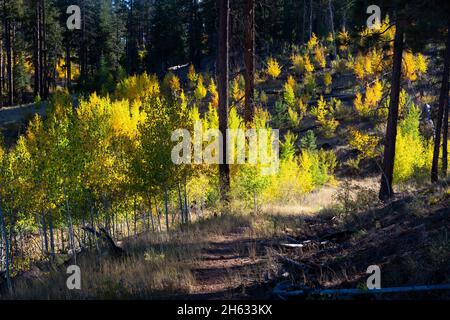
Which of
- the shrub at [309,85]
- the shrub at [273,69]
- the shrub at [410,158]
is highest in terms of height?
the shrub at [273,69]

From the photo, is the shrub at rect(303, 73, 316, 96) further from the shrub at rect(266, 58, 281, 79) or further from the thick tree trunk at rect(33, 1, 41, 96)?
the thick tree trunk at rect(33, 1, 41, 96)

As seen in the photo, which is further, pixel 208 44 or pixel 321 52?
pixel 208 44

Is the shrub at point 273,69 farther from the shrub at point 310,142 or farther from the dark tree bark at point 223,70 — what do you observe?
the dark tree bark at point 223,70

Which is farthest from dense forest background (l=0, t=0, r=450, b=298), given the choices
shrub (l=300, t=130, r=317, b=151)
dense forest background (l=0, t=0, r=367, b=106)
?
dense forest background (l=0, t=0, r=367, b=106)

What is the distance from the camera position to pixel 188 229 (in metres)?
11.8

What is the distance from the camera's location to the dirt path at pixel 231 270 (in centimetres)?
634

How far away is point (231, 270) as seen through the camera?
7.52 m

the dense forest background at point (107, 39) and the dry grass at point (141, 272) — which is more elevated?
the dense forest background at point (107, 39)

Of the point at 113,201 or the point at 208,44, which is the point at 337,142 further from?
the point at 208,44

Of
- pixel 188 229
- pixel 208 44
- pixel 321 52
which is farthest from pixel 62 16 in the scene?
pixel 188 229

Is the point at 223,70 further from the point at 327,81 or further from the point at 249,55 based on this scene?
the point at 327,81

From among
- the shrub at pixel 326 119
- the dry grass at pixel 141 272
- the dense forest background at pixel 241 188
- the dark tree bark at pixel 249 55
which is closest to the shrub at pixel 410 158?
the dense forest background at pixel 241 188

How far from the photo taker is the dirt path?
6344mm
